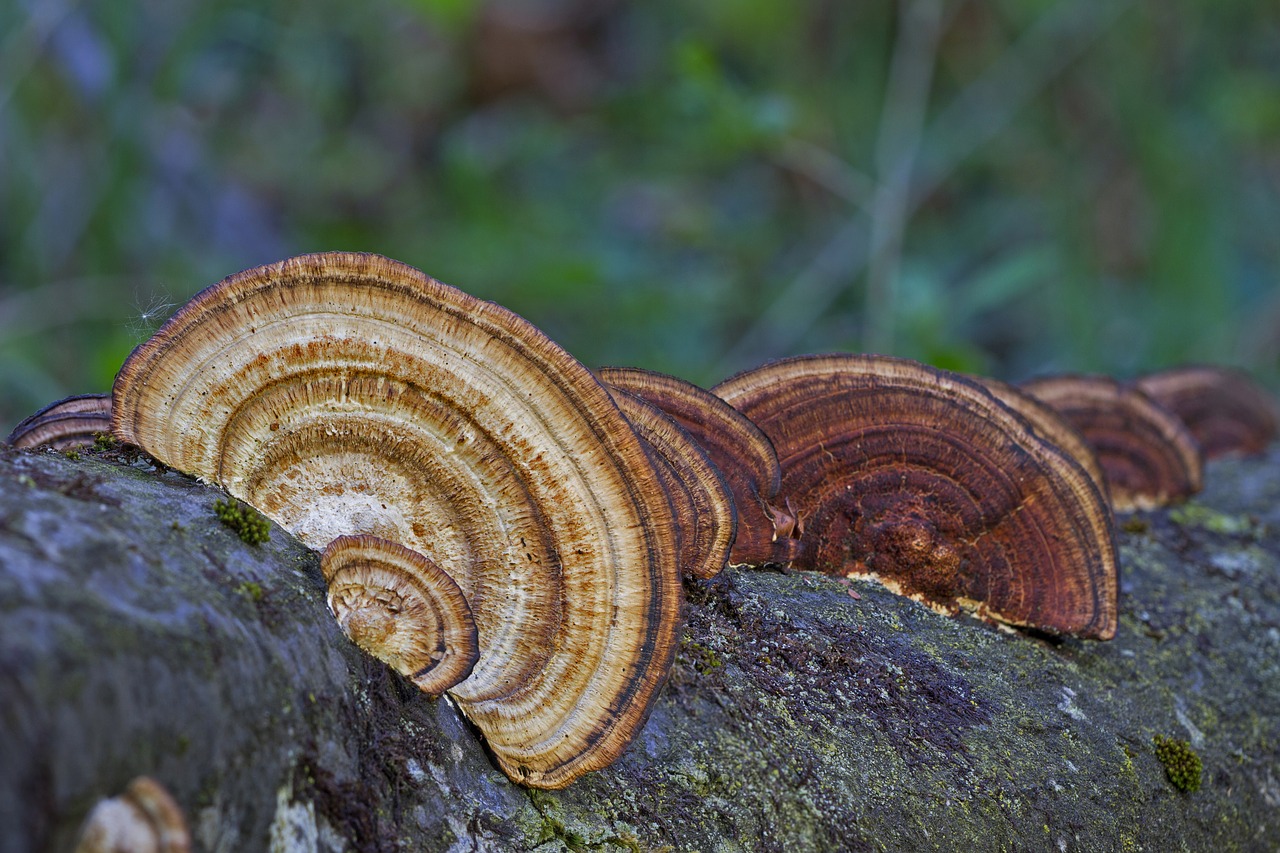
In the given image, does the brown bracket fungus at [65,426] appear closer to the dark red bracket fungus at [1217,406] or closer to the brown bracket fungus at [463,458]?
the brown bracket fungus at [463,458]

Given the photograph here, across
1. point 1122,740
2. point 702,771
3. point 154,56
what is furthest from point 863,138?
point 702,771

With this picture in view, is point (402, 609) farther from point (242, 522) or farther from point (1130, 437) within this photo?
point (1130, 437)

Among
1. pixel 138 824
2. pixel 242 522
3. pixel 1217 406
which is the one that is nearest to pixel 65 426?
pixel 242 522

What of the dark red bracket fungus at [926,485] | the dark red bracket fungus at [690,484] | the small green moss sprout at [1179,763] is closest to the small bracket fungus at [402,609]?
the dark red bracket fungus at [690,484]

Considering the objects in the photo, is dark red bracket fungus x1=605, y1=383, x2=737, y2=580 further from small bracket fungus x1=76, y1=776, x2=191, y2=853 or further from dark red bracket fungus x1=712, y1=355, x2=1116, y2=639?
small bracket fungus x1=76, y1=776, x2=191, y2=853

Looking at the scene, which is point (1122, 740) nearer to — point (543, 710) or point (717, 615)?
point (717, 615)

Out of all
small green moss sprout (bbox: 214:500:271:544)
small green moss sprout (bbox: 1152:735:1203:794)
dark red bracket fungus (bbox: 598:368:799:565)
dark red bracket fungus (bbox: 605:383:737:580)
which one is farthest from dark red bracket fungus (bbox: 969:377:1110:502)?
small green moss sprout (bbox: 214:500:271:544)
